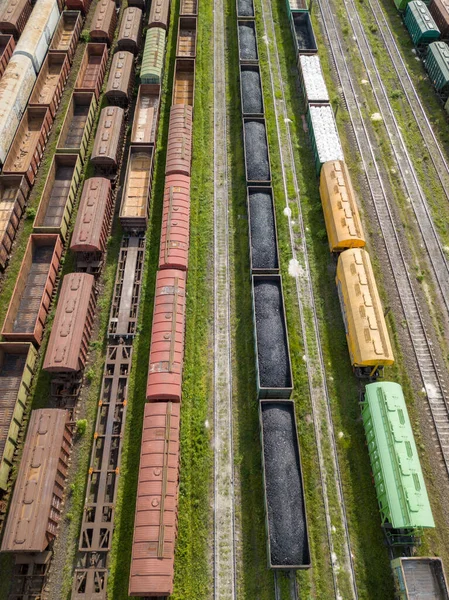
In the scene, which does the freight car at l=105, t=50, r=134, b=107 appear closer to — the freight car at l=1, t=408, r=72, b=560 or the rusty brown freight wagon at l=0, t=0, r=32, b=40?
the rusty brown freight wagon at l=0, t=0, r=32, b=40

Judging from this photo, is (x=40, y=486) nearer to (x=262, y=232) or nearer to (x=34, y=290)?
(x=34, y=290)

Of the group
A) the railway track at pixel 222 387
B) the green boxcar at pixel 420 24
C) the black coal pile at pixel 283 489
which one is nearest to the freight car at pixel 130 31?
the railway track at pixel 222 387

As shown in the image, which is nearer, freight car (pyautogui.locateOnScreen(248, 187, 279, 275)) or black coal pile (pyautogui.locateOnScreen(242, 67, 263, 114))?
freight car (pyautogui.locateOnScreen(248, 187, 279, 275))

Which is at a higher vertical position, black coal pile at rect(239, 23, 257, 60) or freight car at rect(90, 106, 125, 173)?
black coal pile at rect(239, 23, 257, 60)

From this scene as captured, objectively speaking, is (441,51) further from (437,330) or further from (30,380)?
(30,380)

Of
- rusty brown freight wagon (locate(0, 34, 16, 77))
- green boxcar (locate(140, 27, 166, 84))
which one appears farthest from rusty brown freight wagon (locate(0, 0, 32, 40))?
green boxcar (locate(140, 27, 166, 84))
